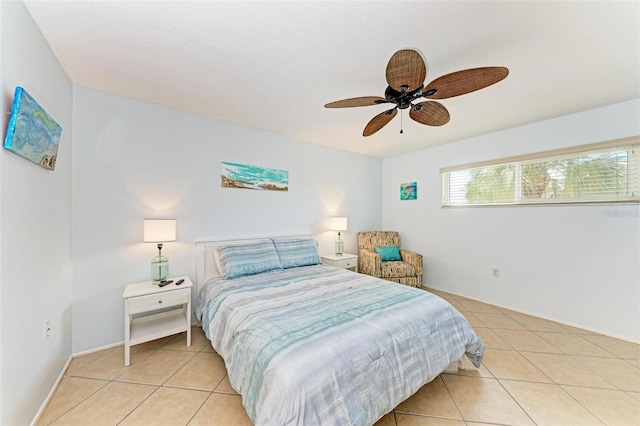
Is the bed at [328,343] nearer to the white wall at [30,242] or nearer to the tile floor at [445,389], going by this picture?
the tile floor at [445,389]

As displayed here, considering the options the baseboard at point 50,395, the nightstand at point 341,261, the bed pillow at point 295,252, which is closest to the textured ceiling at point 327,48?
the bed pillow at point 295,252

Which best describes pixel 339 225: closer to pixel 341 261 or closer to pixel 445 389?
pixel 341 261

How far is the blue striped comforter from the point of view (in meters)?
1.15

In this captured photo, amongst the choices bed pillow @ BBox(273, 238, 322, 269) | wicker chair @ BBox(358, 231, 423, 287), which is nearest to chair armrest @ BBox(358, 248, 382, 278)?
wicker chair @ BBox(358, 231, 423, 287)

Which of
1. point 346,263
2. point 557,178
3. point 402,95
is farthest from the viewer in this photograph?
point 346,263

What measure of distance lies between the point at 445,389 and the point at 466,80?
2166mm

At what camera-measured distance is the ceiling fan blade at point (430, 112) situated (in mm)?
1759

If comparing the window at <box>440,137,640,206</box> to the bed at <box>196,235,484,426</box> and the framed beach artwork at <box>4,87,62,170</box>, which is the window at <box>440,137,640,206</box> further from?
the framed beach artwork at <box>4,87,62,170</box>

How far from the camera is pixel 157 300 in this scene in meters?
2.12

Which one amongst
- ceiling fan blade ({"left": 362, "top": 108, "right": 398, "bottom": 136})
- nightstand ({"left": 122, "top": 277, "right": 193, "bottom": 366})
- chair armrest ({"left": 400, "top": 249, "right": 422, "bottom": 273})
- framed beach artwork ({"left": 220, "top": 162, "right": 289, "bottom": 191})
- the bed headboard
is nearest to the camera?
ceiling fan blade ({"left": 362, "top": 108, "right": 398, "bottom": 136})

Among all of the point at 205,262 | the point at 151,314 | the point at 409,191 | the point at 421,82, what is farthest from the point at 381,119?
the point at 151,314

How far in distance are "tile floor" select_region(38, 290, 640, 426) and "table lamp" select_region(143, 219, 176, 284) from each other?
0.70m

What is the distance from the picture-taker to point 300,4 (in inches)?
51.2

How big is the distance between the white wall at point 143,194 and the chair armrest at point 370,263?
1.26 metres
